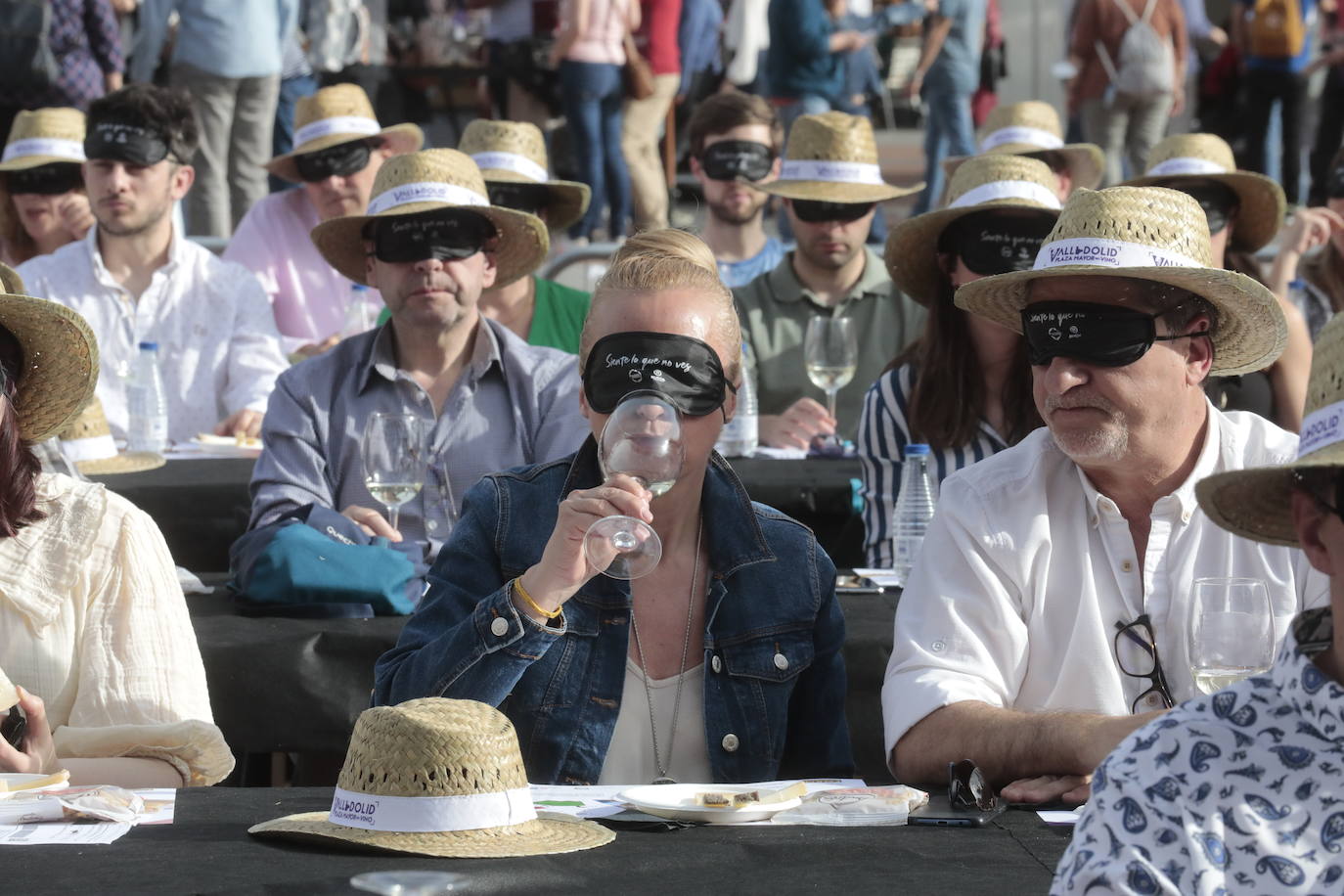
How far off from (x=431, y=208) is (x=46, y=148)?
4.12 m

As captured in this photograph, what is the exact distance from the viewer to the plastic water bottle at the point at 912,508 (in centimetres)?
559

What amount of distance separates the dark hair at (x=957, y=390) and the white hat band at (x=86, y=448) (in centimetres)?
265

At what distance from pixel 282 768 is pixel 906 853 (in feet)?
11.7

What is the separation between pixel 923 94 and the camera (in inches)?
511

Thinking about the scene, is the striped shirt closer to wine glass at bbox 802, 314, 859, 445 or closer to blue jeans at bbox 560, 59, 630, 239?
wine glass at bbox 802, 314, 859, 445

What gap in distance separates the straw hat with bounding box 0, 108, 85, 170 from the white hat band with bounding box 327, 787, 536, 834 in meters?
7.58

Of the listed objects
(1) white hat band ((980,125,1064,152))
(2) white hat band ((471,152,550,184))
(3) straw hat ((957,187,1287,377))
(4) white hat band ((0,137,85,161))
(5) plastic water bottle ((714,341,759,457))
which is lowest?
(5) plastic water bottle ((714,341,759,457))

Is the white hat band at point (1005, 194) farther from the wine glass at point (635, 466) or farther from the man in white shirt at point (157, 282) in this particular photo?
the man in white shirt at point (157, 282)

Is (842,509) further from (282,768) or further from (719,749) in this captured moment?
(719,749)

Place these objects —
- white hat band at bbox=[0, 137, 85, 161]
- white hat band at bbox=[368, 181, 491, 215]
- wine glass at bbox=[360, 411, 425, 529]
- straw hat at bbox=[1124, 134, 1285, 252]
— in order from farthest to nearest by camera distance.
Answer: white hat band at bbox=[0, 137, 85, 161] < straw hat at bbox=[1124, 134, 1285, 252] < white hat band at bbox=[368, 181, 491, 215] < wine glass at bbox=[360, 411, 425, 529]

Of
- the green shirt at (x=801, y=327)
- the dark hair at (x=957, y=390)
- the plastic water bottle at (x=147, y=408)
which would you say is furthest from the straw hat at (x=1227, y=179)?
the plastic water bottle at (x=147, y=408)

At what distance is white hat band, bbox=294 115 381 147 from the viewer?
9.61 m

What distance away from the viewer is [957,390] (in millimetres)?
5797

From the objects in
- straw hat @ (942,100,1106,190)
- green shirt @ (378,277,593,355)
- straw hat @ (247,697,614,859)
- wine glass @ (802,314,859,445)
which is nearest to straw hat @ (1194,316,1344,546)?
straw hat @ (247,697,614,859)
